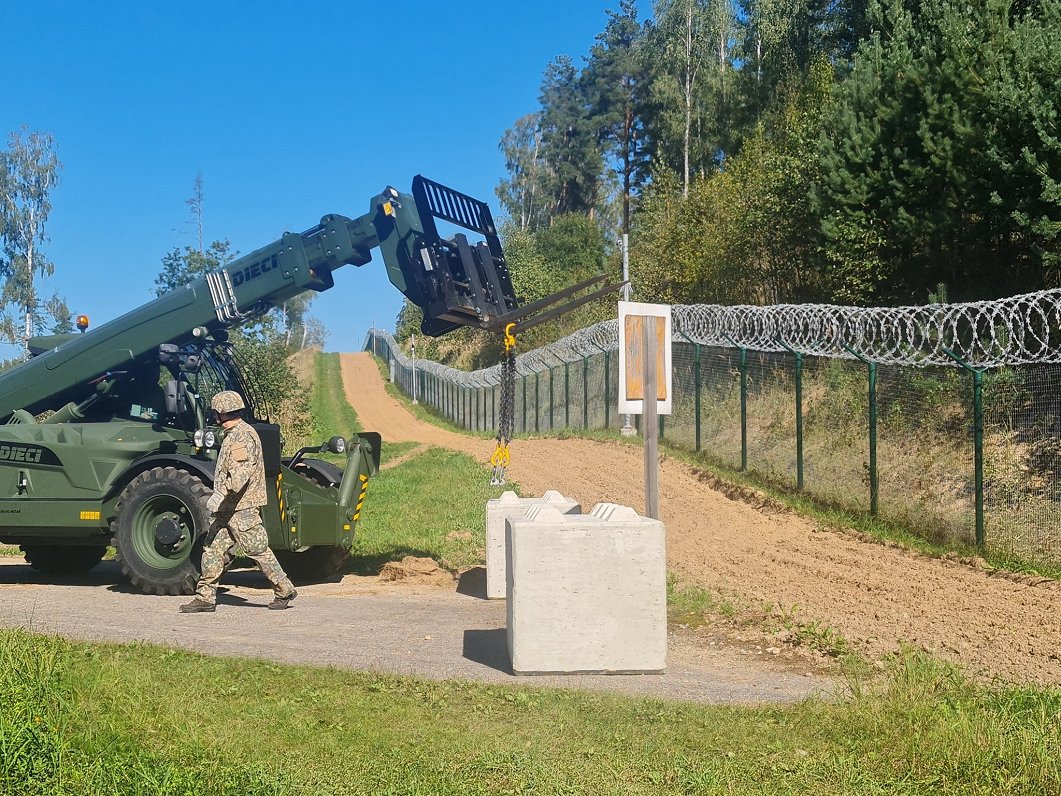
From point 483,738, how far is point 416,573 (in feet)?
23.6

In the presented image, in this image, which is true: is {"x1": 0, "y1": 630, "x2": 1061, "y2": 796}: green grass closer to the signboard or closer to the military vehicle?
the signboard

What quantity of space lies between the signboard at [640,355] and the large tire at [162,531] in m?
4.40

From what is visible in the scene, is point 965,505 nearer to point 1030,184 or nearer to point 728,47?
point 1030,184

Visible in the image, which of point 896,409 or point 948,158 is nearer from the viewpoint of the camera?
point 896,409

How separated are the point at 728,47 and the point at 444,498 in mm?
37892

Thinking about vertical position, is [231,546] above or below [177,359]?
below

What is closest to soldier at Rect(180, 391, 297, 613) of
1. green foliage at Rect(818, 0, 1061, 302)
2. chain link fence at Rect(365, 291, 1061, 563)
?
chain link fence at Rect(365, 291, 1061, 563)

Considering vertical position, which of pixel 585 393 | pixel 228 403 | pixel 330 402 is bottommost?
pixel 228 403

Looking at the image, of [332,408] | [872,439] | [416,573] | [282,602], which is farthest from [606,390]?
[332,408]

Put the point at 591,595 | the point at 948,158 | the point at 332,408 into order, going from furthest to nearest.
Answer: the point at 332,408, the point at 948,158, the point at 591,595

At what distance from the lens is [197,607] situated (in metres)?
10.2

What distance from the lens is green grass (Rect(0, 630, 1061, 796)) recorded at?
17.9 ft

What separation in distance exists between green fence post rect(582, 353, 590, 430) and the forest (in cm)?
392

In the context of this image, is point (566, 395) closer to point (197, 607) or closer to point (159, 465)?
point (159, 465)
